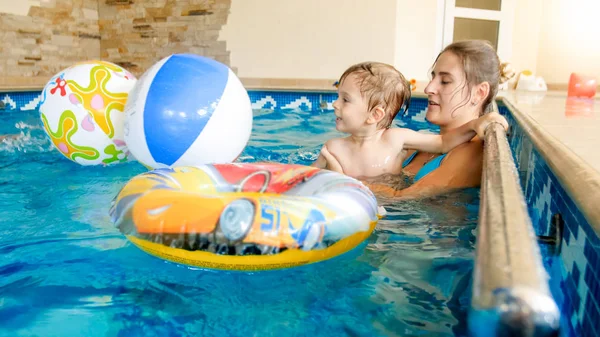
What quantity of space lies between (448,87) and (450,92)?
0.03 metres

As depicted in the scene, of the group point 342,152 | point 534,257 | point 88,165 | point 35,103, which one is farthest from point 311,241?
point 35,103

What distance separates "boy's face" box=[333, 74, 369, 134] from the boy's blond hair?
3 centimetres

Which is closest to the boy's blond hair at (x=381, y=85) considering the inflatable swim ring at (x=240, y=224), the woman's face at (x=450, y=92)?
the woman's face at (x=450, y=92)

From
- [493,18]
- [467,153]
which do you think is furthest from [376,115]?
[493,18]

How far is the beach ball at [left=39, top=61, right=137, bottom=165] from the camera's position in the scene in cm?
297

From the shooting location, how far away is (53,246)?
1.98 m

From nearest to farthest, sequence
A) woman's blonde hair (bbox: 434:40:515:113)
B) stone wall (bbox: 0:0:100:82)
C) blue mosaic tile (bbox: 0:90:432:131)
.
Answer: woman's blonde hair (bbox: 434:40:515:113) < blue mosaic tile (bbox: 0:90:432:131) < stone wall (bbox: 0:0:100:82)

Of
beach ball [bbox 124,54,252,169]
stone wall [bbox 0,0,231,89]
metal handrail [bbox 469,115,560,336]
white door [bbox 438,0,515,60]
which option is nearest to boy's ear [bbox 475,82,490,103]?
beach ball [bbox 124,54,252,169]

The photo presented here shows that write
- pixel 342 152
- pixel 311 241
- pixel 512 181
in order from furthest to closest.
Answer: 1. pixel 342 152
2. pixel 311 241
3. pixel 512 181

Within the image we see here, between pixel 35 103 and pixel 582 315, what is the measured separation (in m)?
7.51

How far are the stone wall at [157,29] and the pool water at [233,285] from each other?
294 inches

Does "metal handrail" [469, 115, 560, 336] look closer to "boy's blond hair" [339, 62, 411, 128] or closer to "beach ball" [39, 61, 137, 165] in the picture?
"boy's blond hair" [339, 62, 411, 128]

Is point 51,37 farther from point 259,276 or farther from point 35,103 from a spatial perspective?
point 259,276

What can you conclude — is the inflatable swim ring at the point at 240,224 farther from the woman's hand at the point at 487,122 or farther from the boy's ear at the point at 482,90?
the boy's ear at the point at 482,90
